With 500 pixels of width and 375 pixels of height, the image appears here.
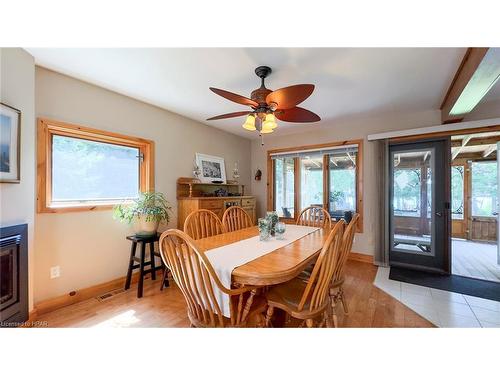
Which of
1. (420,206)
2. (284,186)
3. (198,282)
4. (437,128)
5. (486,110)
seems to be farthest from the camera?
(284,186)

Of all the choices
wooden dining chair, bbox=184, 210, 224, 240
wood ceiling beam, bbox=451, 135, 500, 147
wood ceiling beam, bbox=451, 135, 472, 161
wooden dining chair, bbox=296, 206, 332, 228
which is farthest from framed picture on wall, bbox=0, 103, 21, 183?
wood ceiling beam, bbox=451, 135, 500, 147

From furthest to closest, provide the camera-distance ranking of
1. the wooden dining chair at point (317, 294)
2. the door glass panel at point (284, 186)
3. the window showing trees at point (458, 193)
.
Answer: the window showing trees at point (458, 193), the door glass panel at point (284, 186), the wooden dining chair at point (317, 294)

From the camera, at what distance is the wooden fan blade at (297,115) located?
1.89m

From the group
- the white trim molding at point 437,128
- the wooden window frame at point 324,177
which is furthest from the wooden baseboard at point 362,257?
the white trim molding at point 437,128

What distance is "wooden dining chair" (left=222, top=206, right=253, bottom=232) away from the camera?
96.6 inches

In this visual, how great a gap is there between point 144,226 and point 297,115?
2070 mm

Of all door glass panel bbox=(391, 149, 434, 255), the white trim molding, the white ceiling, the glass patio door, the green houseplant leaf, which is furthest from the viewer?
door glass panel bbox=(391, 149, 434, 255)

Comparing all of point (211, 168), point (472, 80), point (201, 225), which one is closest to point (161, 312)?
point (201, 225)

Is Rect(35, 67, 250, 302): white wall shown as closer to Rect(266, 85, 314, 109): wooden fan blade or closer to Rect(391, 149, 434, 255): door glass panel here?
Rect(266, 85, 314, 109): wooden fan blade

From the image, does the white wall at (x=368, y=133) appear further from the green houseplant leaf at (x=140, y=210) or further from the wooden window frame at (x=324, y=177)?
the green houseplant leaf at (x=140, y=210)

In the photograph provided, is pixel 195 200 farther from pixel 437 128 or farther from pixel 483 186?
pixel 483 186

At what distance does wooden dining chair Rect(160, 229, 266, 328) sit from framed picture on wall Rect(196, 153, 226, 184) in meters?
2.44

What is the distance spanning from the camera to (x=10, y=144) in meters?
1.60

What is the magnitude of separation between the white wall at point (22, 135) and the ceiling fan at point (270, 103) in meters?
1.57
